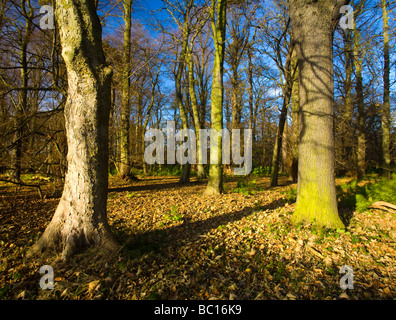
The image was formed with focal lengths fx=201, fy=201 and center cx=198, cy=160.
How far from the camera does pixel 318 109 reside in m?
3.69

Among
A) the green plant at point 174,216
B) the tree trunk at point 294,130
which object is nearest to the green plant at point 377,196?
the green plant at point 174,216

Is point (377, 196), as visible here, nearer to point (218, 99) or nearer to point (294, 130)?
point (218, 99)

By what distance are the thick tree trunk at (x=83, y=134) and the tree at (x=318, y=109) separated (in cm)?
351

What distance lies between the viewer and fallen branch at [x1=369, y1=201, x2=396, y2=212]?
4094 millimetres

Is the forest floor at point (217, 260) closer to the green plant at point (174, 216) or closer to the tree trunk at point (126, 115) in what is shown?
the green plant at point (174, 216)

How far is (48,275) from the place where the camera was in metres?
2.53

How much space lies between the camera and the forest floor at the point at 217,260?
7.57 feet

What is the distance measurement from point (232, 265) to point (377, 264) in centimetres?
190

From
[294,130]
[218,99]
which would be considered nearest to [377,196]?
[218,99]

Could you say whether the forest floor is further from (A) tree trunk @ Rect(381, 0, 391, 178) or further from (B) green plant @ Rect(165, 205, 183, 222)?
(A) tree trunk @ Rect(381, 0, 391, 178)

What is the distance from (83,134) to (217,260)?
8.76 ft

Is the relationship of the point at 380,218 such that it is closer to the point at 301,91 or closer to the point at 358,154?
the point at 301,91

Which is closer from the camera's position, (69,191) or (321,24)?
(69,191)
